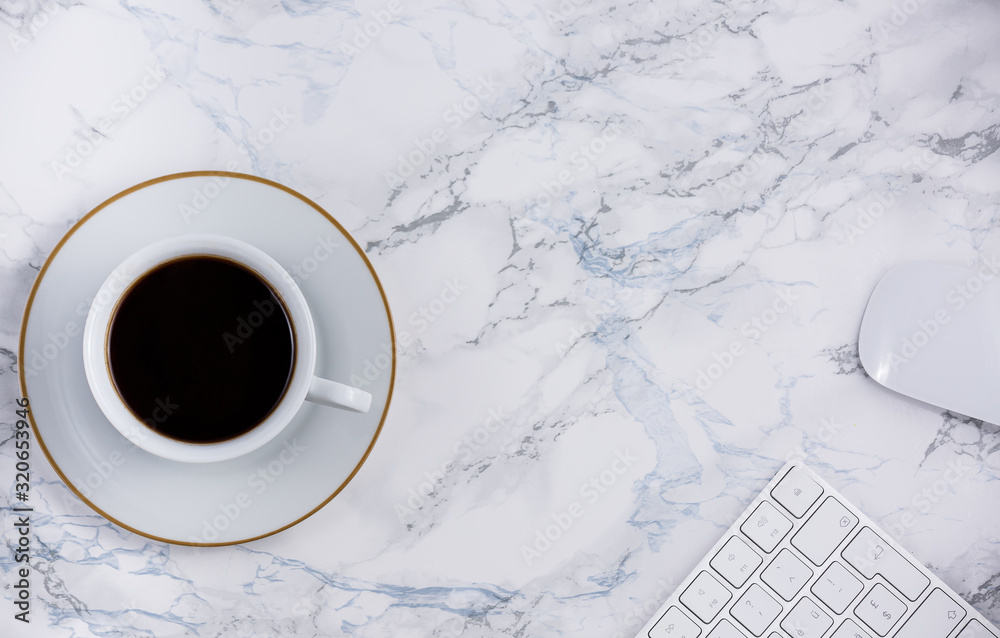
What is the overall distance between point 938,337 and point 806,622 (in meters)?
0.35

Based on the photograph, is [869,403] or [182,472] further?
[869,403]

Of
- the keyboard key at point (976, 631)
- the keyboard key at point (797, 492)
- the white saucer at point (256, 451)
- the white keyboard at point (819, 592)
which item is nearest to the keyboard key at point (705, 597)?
the white keyboard at point (819, 592)

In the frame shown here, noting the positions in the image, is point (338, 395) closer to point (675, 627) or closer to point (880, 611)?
point (675, 627)

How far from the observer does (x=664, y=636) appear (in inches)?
29.4

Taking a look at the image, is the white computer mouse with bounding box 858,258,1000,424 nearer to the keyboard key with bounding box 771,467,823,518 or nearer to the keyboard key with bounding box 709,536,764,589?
the keyboard key with bounding box 771,467,823,518

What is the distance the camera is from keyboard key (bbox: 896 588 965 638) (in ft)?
2.44

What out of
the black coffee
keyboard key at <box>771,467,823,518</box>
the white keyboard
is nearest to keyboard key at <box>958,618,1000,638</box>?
the white keyboard

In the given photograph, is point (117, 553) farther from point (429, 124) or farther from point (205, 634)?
point (429, 124)

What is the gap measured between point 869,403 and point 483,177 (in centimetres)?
52

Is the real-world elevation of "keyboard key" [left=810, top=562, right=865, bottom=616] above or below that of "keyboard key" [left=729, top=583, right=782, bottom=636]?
above

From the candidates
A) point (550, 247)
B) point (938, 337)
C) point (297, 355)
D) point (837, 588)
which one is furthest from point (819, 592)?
point (297, 355)

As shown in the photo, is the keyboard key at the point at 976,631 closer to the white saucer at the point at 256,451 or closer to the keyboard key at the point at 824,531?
the keyboard key at the point at 824,531

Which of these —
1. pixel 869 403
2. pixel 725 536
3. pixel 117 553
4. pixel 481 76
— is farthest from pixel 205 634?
pixel 869 403

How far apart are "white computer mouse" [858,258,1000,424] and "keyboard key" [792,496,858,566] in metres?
0.15
